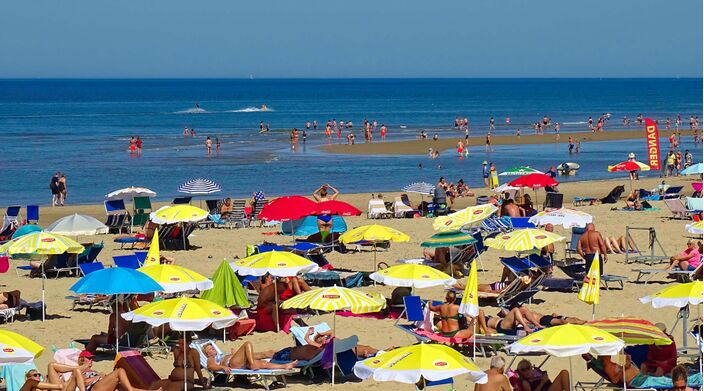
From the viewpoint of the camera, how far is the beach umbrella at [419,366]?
30.6 feet

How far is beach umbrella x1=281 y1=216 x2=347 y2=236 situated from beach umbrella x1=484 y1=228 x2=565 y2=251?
14.9ft

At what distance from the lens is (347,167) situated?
147 ft

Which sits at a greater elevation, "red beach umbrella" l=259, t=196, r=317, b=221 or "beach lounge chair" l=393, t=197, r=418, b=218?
"red beach umbrella" l=259, t=196, r=317, b=221

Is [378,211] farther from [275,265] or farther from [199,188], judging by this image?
[275,265]

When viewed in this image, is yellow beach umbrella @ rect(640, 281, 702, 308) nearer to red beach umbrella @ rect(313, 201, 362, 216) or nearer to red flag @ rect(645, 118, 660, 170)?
red beach umbrella @ rect(313, 201, 362, 216)

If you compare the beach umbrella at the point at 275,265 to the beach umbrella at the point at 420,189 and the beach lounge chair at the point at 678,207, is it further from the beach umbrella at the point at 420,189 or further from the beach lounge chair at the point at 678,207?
the beach umbrella at the point at 420,189

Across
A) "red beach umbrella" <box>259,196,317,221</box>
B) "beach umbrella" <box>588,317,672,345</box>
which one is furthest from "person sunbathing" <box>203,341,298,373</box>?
"red beach umbrella" <box>259,196,317,221</box>

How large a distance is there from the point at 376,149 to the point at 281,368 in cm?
4353

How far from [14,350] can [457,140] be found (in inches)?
2038

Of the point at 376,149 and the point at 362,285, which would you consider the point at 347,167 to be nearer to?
the point at 376,149

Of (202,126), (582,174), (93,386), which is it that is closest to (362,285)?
(93,386)

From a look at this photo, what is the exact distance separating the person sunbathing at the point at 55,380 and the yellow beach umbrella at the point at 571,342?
161 inches

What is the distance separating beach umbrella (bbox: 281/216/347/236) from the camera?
792 inches

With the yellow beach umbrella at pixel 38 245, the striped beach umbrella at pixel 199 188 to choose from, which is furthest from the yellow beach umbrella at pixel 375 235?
the striped beach umbrella at pixel 199 188
